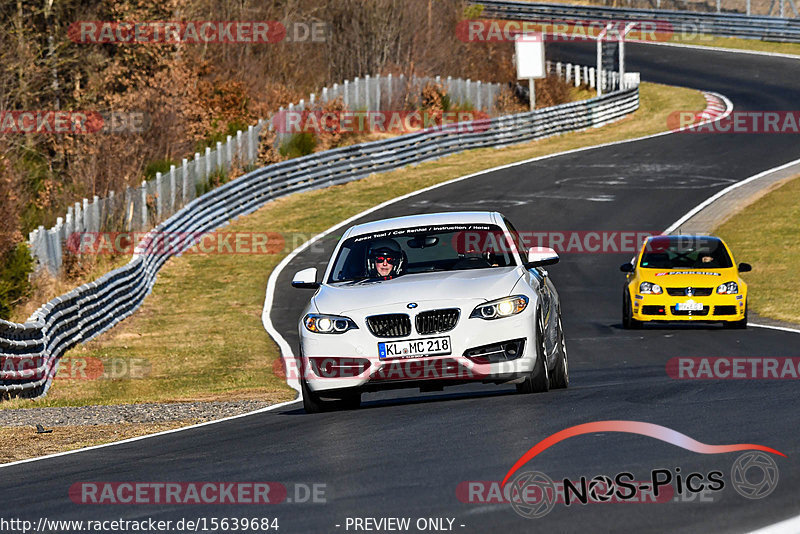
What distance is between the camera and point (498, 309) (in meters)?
10.8

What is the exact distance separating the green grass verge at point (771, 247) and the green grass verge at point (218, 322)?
30.6ft

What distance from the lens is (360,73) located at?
54531 millimetres

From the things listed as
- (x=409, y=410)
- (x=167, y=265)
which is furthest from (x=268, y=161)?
(x=409, y=410)

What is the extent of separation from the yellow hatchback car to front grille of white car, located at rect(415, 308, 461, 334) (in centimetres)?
1107

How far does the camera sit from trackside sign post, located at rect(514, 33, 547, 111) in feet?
178

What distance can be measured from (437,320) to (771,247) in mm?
21831

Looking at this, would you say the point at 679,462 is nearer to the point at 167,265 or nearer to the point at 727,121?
the point at 167,265

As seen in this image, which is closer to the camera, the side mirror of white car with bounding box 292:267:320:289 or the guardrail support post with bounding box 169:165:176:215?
the side mirror of white car with bounding box 292:267:320:289

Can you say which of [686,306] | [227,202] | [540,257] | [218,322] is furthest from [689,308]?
[227,202]

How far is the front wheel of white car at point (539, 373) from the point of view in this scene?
35.8 feet

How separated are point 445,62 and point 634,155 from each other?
16.8m

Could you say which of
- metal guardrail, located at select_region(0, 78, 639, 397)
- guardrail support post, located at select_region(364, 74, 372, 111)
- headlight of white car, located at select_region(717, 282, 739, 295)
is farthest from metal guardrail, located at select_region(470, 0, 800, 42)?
headlight of white car, located at select_region(717, 282, 739, 295)

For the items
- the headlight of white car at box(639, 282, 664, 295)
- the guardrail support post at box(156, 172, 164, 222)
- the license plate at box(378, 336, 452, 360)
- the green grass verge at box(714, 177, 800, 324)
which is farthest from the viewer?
the guardrail support post at box(156, 172, 164, 222)

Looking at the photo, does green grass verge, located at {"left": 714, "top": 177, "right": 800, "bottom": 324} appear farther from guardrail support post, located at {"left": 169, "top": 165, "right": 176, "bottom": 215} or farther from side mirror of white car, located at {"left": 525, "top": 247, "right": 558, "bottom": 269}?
guardrail support post, located at {"left": 169, "top": 165, "right": 176, "bottom": 215}
